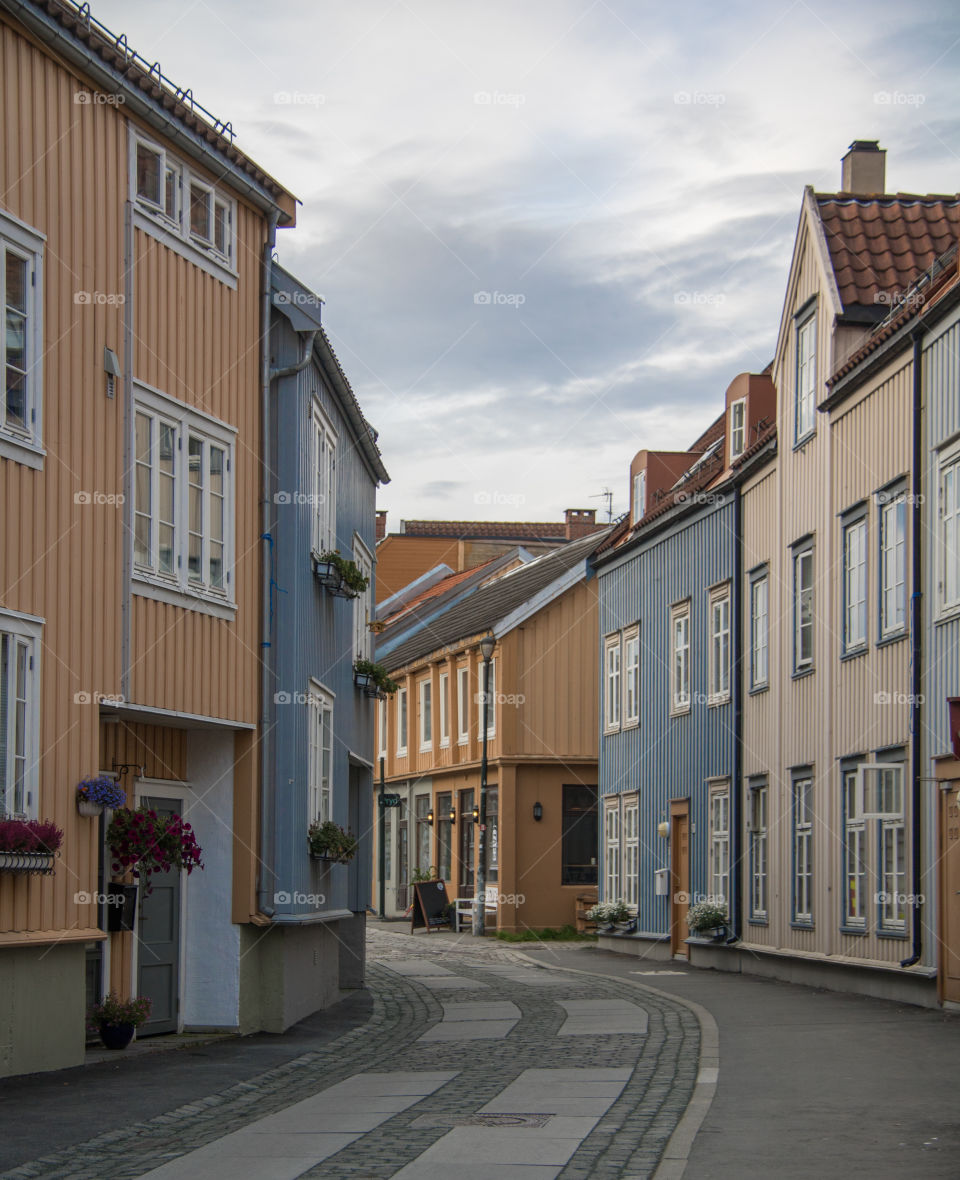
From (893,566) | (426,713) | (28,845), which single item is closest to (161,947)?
Answer: (28,845)

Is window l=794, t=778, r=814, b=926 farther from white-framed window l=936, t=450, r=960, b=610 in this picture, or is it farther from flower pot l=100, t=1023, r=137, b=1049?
flower pot l=100, t=1023, r=137, b=1049

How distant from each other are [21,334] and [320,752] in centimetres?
703

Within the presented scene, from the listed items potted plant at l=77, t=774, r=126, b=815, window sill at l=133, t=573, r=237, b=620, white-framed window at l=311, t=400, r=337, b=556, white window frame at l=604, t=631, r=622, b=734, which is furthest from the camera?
white window frame at l=604, t=631, r=622, b=734

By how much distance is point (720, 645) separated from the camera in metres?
25.0

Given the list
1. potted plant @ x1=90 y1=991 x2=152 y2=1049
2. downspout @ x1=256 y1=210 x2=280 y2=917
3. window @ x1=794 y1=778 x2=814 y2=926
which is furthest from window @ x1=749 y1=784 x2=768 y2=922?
potted plant @ x1=90 y1=991 x2=152 y2=1049

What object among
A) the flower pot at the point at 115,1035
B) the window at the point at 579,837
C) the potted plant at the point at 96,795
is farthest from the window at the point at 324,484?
the window at the point at 579,837

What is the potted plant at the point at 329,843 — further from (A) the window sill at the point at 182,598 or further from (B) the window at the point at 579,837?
(B) the window at the point at 579,837

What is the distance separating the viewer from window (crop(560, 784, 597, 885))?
36188 mm

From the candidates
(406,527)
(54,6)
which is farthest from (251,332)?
(406,527)

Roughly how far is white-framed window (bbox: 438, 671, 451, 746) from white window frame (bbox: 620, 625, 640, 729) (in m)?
10.6

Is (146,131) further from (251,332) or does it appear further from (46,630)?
(46,630)

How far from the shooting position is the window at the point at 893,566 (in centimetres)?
1748

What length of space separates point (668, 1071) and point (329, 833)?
5.88 m

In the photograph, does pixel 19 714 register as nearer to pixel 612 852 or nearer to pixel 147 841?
pixel 147 841
